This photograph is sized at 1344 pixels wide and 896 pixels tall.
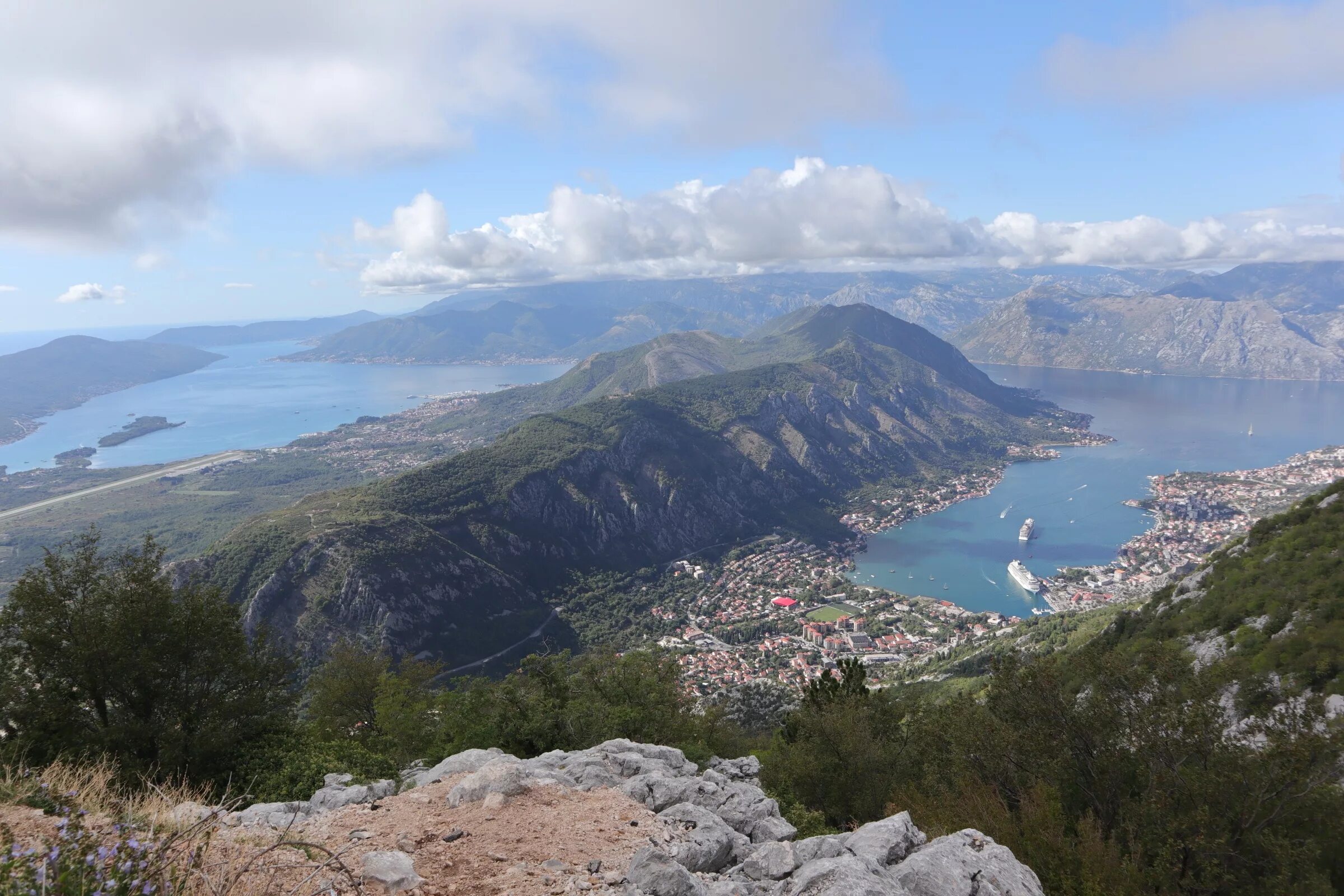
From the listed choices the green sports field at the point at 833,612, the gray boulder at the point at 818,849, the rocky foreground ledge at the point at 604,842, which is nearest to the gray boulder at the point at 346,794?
the rocky foreground ledge at the point at 604,842

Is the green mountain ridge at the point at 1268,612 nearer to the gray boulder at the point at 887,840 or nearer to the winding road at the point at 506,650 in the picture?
the gray boulder at the point at 887,840

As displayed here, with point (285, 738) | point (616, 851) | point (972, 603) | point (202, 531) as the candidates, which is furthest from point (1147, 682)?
point (202, 531)

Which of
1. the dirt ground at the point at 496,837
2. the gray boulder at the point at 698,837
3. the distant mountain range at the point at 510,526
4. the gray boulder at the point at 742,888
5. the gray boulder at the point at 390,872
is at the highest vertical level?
the gray boulder at the point at 390,872

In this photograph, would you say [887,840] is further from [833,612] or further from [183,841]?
→ [833,612]

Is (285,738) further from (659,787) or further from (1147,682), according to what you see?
(1147,682)

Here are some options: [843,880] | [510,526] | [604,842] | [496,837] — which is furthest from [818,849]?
[510,526]
